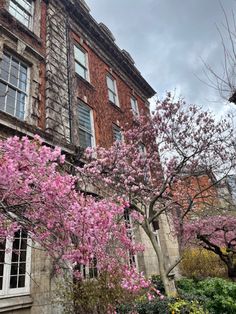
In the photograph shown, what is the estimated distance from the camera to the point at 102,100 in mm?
13297

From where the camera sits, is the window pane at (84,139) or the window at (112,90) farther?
the window at (112,90)

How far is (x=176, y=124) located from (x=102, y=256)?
7350mm

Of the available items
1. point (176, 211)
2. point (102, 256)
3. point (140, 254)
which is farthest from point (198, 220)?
point (102, 256)

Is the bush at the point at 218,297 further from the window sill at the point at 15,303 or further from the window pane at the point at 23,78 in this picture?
the window pane at the point at 23,78

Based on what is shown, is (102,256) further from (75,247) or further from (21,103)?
(21,103)

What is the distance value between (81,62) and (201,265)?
14.0 metres

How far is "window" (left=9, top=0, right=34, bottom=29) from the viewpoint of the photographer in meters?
10.0

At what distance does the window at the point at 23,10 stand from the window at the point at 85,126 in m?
3.95

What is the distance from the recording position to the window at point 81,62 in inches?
505

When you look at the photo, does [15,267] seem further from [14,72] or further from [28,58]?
[28,58]

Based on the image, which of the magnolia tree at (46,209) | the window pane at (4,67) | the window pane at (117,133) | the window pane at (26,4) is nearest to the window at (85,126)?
the window pane at (117,133)

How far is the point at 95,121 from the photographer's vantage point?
12.1m

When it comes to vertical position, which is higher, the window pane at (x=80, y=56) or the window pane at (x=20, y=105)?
the window pane at (x=80, y=56)

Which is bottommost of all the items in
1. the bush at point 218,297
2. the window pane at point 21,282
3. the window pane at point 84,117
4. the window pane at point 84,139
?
the bush at point 218,297
